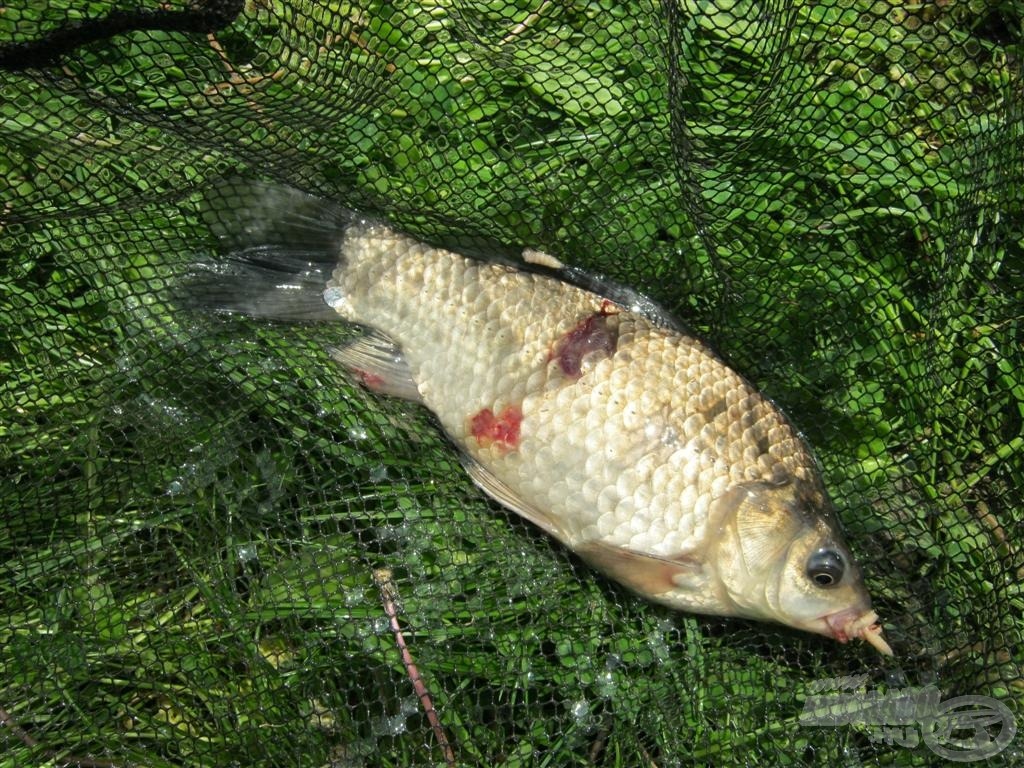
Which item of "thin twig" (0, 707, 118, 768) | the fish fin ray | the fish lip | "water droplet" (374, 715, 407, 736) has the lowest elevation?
"thin twig" (0, 707, 118, 768)

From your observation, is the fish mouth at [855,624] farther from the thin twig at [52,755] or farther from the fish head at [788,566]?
the thin twig at [52,755]

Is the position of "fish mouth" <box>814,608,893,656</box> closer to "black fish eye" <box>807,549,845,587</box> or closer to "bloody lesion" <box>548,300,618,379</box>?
"black fish eye" <box>807,549,845,587</box>

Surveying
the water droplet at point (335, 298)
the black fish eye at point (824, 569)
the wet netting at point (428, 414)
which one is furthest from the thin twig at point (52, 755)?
the black fish eye at point (824, 569)

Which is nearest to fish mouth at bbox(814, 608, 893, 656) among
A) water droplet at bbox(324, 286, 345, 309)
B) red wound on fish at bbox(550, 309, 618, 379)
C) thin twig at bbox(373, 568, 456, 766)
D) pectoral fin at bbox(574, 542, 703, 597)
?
pectoral fin at bbox(574, 542, 703, 597)

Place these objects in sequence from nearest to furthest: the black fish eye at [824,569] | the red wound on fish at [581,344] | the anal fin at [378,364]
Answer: the black fish eye at [824,569] < the red wound on fish at [581,344] < the anal fin at [378,364]

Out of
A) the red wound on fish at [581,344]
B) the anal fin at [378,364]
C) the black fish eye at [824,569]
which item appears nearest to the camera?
the black fish eye at [824,569]

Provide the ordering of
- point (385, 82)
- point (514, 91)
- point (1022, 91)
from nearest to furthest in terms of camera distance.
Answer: point (1022, 91) → point (385, 82) → point (514, 91)

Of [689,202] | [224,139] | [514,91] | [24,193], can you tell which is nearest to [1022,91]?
[689,202]

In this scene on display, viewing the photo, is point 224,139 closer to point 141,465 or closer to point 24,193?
point 24,193
